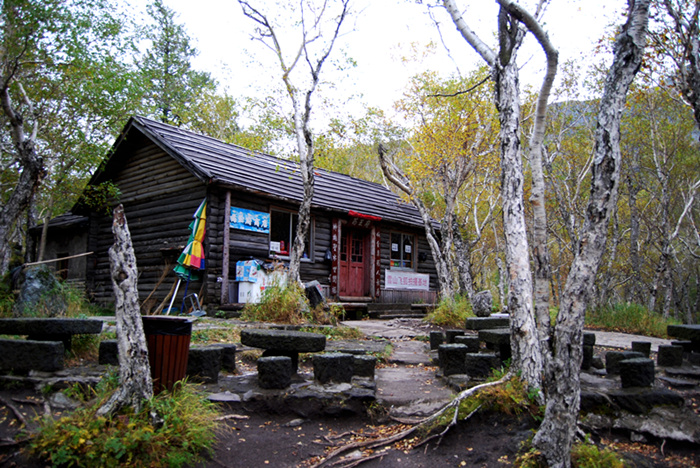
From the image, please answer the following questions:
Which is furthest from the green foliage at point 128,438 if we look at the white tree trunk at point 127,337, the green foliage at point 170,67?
the green foliage at point 170,67

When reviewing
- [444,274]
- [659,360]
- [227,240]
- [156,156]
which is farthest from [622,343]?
[156,156]

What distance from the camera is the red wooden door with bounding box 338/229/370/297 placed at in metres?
16.2

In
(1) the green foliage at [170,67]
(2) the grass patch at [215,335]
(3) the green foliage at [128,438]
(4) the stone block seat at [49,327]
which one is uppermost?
(1) the green foliage at [170,67]

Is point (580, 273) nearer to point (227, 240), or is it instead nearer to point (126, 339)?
point (126, 339)

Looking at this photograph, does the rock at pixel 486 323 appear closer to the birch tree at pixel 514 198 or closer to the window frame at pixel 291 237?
the birch tree at pixel 514 198

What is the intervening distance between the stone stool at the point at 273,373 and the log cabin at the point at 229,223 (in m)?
6.57

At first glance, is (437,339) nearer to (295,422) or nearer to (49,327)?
(295,422)

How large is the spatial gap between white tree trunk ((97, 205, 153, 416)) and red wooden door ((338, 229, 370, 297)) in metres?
12.0

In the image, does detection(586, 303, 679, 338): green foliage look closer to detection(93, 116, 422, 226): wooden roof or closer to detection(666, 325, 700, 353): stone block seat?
detection(666, 325, 700, 353): stone block seat

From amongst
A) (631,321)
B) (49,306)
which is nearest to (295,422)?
(49,306)

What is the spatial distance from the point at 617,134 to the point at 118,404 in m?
4.32

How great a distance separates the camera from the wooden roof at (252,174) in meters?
12.6

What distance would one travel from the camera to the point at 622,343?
9.63 m

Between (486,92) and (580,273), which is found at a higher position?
(486,92)
